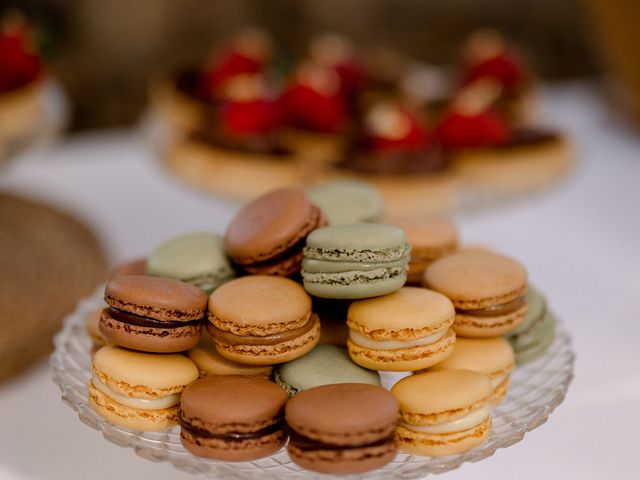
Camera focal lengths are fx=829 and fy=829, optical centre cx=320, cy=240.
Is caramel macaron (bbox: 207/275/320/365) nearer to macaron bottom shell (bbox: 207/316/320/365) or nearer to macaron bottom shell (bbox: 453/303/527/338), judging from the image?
macaron bottom shell (bbox: 207/316/320/365)

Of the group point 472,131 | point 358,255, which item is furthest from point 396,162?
point 358,255

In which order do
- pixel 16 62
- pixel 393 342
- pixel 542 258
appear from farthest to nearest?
pixel 542 258 < pixel 16 62 < pixel 393 342

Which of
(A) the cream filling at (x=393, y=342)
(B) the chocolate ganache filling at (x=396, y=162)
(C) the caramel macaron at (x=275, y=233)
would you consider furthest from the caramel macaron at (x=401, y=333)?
(B) the chocolate ganache filling at (x=396, y=162)

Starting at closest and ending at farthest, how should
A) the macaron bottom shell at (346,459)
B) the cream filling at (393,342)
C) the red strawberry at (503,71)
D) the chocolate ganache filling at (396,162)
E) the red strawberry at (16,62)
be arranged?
the macaron bottom shell at (346,459) → the cream filling at (393,342) → the red strawberry at (16,62) → the chocolate ganache filling at (396,162) → the red strawberry at (503,71)

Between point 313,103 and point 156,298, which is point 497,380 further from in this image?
point 313,103

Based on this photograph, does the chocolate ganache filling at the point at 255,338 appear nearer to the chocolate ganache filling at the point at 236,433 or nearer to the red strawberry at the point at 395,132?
the chocolate ganache filling at the point at 236,433

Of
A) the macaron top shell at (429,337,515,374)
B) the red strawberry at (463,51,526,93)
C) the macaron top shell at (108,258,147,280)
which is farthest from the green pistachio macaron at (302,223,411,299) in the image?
the red strawberry at (463,51,526,93)

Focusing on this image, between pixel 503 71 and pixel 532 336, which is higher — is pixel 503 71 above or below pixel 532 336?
above
